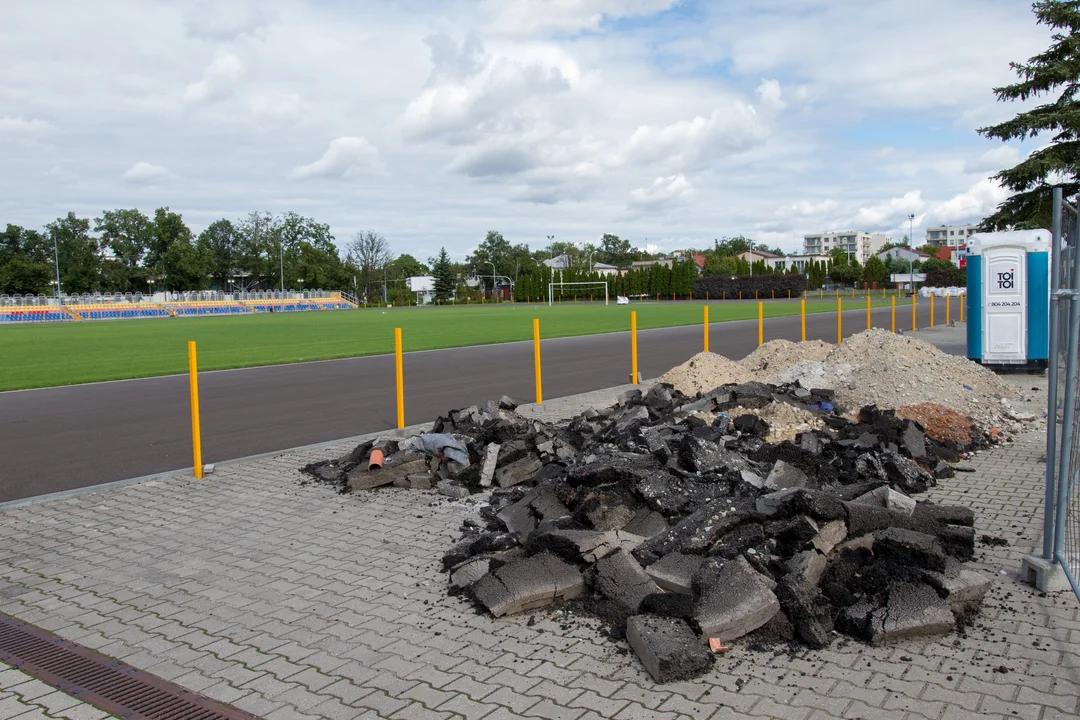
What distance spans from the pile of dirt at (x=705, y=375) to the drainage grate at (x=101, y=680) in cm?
987

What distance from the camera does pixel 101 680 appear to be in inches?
160

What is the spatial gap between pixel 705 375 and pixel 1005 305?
7.44m

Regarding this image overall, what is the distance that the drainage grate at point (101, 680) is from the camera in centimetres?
374

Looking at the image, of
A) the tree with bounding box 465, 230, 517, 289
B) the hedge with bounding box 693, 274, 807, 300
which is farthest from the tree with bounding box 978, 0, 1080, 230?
the tree with bounding box 465, 230, 517, 289

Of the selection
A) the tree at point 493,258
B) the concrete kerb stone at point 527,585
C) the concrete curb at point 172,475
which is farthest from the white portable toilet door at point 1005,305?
the tree at point 493,258

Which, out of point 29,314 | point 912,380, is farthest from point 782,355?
point 29,314

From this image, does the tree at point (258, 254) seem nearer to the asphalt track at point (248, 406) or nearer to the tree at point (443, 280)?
the tree at point (443, 280)

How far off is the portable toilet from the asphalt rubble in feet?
31.7

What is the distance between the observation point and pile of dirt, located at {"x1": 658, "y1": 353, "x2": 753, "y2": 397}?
13352mm

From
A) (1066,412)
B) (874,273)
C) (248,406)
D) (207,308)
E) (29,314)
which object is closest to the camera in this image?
(1066,412)

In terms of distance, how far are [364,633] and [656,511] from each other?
242cm

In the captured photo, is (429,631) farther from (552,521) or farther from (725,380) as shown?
(725,380)

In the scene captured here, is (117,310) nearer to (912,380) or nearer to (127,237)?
(127,237)

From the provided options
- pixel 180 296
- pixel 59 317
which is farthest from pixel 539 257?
pixel 59 317
